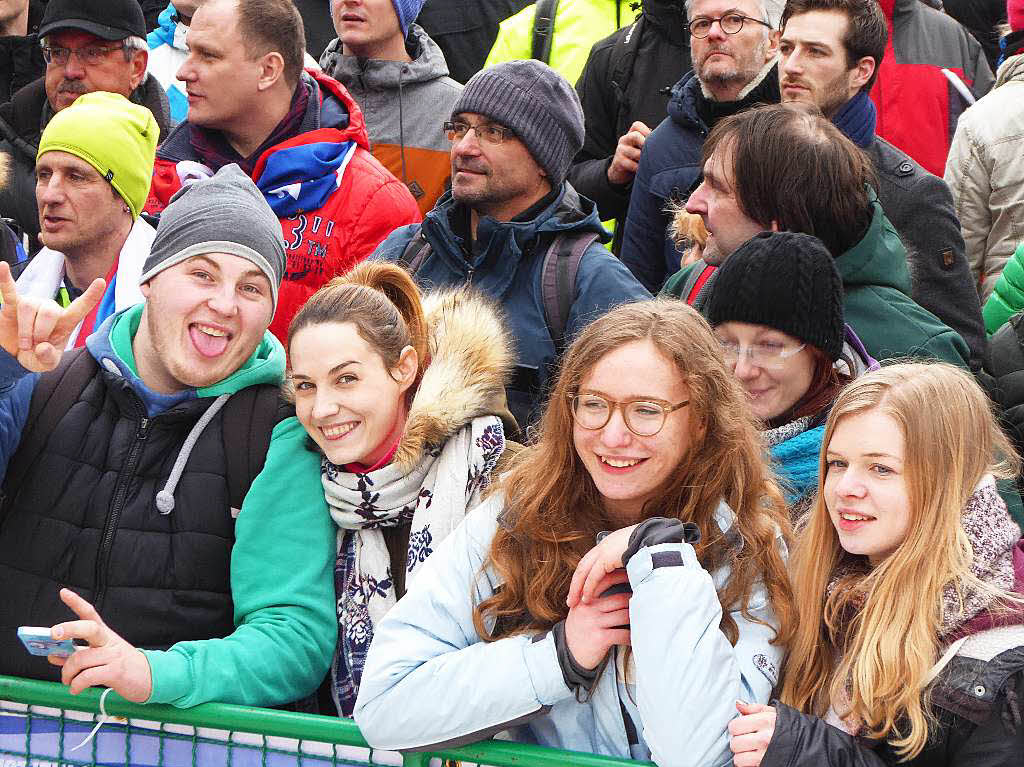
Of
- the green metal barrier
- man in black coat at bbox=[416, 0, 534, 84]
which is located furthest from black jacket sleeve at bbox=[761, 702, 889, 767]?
man in black coat at bbox=[416, 0, 534, 84]

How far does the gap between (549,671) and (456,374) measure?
958 mm

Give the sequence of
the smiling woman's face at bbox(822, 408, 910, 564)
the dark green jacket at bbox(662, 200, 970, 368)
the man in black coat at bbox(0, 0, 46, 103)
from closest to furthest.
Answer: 1. the smiling woman's face at bbox(822, 408, 910, 564)
2. the dark green jacket at bbox(662, 200, 970, 368)
3. the man in black coat at bbox(0, 0, 46, 103)

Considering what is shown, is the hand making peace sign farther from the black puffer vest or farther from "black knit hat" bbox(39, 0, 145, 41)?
"black knit hat" bbox(39, 0, 145, 41)

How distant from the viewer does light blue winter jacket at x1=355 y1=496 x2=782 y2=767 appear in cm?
277

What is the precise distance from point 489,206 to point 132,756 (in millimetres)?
2184

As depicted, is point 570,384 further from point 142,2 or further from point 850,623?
point 142,2

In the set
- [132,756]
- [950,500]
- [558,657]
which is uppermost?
[950,500]

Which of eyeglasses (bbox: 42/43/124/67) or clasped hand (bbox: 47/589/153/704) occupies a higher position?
eyeglasses (bbox: 42/43/124/67)

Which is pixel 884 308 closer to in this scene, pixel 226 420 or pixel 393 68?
pixel 226 420

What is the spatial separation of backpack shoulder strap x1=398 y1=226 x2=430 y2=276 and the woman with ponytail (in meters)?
0.91

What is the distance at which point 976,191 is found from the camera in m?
5.40

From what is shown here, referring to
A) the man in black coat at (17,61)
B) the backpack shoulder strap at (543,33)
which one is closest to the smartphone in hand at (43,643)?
the backpack shoulder strap at (543,33)

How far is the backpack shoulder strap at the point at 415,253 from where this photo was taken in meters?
4.64

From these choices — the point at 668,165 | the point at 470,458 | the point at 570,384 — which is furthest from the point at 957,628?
the point at 668,165
